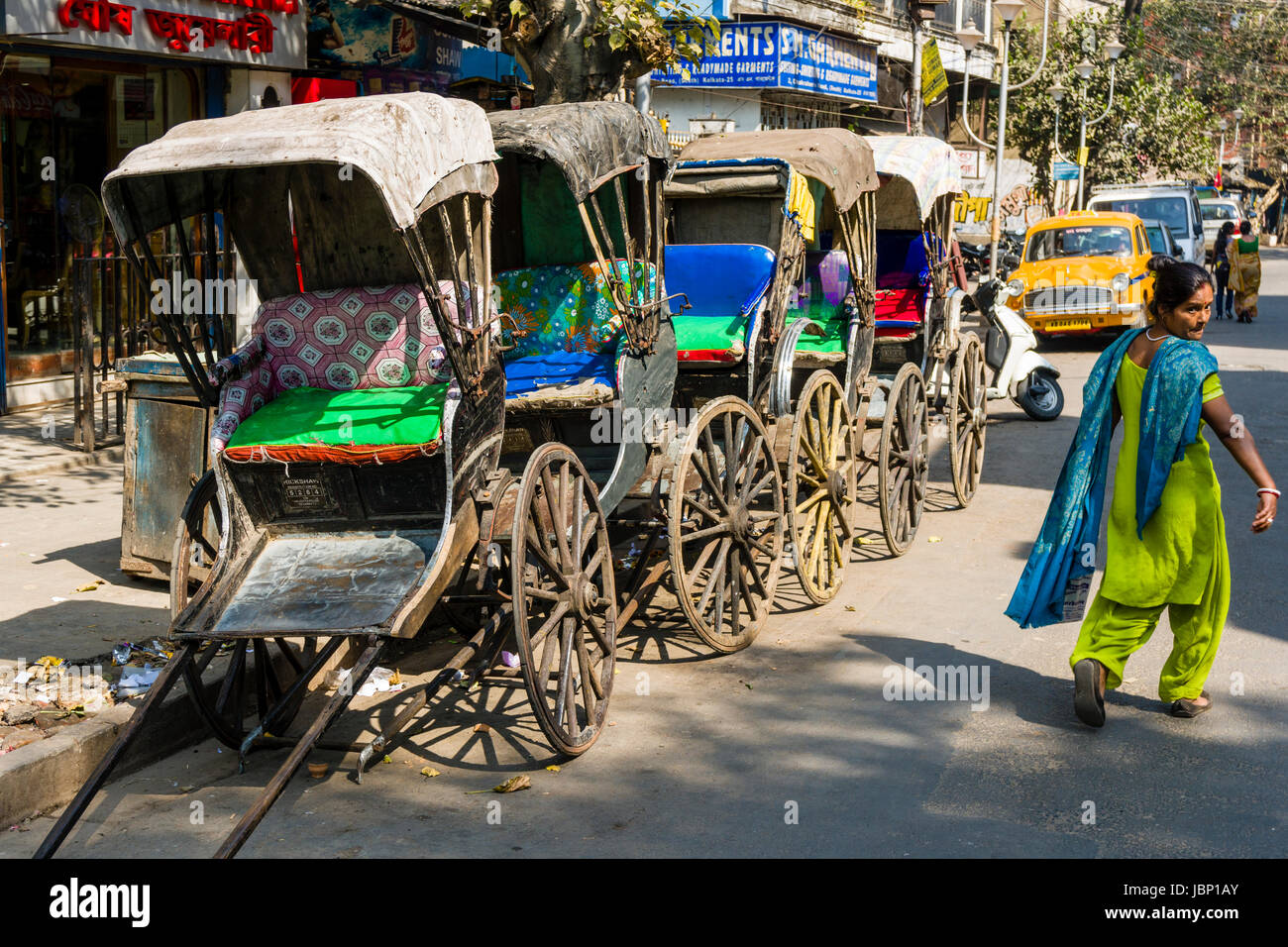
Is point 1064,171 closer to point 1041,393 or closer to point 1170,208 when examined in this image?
point 1170,208

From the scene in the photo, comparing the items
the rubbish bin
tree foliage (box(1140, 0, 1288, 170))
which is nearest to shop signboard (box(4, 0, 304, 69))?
the rubbish bin

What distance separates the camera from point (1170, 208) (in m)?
24.4

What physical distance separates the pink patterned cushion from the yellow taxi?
1455 cm

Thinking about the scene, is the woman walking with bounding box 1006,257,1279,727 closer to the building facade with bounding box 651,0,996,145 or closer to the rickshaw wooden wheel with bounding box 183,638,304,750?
the rickshaw wooden wheel with bounding box 183,638,304,750

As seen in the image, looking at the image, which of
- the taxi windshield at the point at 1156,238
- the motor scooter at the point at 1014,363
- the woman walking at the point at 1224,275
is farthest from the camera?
the woman walking at the point at 1224,275

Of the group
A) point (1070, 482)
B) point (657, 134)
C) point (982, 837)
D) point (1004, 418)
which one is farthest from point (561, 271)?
point (1004, 418)

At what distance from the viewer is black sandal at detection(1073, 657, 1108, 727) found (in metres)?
5.20

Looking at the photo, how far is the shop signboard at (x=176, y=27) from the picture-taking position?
10.2 metres

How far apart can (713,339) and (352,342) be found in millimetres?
2383

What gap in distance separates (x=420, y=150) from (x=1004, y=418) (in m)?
9.54

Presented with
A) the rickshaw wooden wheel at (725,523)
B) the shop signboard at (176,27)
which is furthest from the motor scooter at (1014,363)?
the shop signboard at (176,27)

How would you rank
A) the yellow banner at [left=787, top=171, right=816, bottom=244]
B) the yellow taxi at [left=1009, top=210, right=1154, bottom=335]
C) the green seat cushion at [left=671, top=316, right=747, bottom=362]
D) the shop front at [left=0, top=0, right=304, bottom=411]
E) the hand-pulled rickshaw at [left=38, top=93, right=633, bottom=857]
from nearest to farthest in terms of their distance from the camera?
the hand-pulled rickshaw at [left=38, top=93, right=633, bottom=857]
the green seat cushion at [left=671, top=316, right=747, bottom=362]
the yellow banner at [left=787, top=171, right=816, bottom=244]
the shop front at [left=0, top=0, right=304, bottom=411]
the yellow taxi at [left=1009, top=210, right=1154, bottom=335]

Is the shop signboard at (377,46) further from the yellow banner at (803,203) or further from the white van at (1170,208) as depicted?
the white van at (1170,208)

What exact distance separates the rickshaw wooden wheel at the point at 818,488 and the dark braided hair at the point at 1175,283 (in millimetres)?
1932
